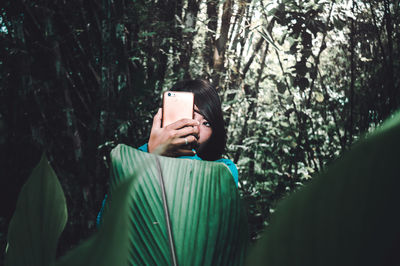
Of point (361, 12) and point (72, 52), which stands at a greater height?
point (361, 12)

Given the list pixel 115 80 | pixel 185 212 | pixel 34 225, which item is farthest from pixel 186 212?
pixel 115 80

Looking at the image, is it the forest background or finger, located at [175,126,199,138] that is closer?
finger, located at [175,126,199,138]

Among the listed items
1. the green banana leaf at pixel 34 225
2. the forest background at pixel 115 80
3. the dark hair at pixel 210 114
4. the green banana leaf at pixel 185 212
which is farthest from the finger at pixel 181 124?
the forest background at pixel 115 80

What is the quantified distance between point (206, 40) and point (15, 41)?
1.30 metres

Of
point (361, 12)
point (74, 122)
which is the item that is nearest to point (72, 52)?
point (74, 122)

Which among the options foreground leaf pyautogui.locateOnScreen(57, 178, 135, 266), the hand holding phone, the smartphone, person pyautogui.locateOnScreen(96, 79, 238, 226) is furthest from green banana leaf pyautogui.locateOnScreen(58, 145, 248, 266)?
the smartphone

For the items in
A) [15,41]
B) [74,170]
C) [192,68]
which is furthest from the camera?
[192,68]

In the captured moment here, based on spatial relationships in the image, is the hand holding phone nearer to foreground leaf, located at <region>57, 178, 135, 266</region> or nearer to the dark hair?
the dark hair

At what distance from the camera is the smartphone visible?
96cm

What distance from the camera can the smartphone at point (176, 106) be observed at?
0.96 m

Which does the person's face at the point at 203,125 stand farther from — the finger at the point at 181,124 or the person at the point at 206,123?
the finger at the point at 181,124

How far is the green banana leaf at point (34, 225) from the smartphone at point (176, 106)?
0.77 metres

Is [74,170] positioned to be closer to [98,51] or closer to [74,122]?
[74,122]

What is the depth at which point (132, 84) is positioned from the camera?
1.74m
